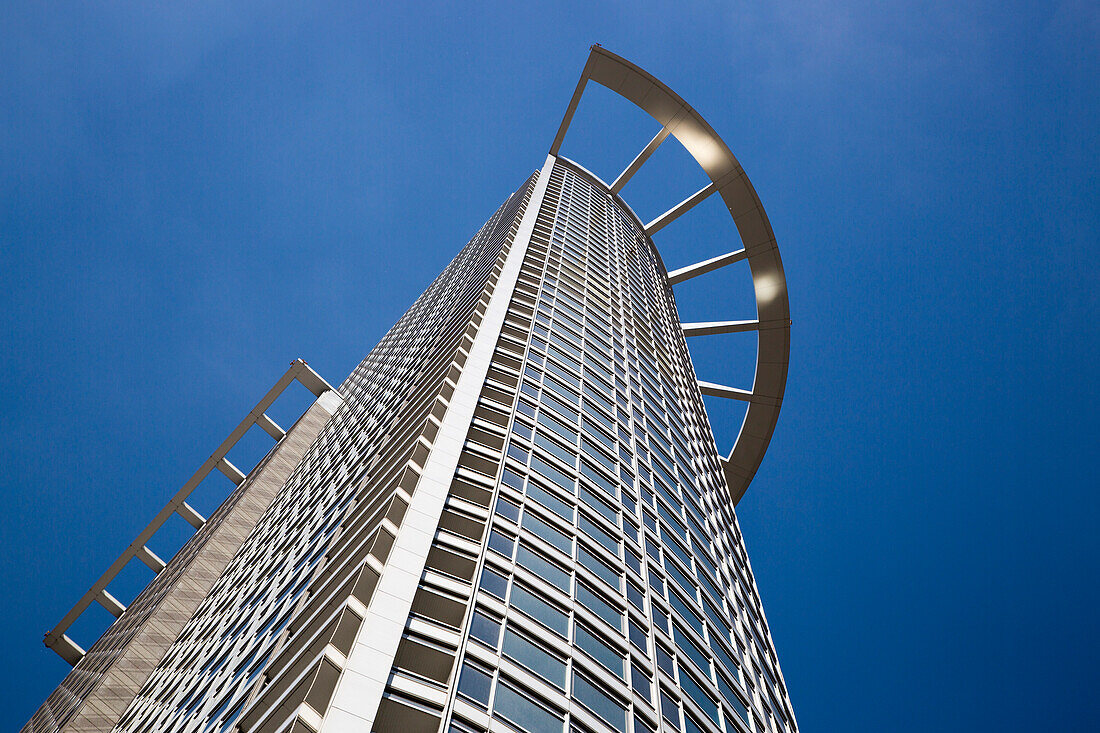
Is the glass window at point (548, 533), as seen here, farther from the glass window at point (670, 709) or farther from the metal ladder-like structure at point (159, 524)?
the metal ladder-like structure at point (159, 524)

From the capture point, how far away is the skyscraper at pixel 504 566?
16312mm

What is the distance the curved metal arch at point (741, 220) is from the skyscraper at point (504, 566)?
14.1m

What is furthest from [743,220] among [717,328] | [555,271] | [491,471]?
[491,471]

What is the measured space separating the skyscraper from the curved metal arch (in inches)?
556

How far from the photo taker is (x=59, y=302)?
153 meters

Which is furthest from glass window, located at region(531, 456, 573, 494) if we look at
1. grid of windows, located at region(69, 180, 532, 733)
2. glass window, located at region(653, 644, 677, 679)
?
glass window, located at region(653, 644, 677, 679)

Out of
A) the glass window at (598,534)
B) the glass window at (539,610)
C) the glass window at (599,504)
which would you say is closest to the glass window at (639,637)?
the glass window at (539,610)

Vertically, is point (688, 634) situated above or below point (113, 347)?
below

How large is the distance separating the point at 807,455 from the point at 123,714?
137 m

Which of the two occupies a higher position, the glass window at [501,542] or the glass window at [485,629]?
the glass window at [501,542]

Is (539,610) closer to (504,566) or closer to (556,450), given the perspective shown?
(504,566)

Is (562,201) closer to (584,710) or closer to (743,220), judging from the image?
(743,220)

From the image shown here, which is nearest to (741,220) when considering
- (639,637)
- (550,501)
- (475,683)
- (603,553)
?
(550,501)

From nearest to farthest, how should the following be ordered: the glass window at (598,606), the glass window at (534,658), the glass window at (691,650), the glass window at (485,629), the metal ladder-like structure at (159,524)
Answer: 1. the glass window at (485,629)
2. the glass window at (534,658)
3. the glass window at (598,606)
4. the glass window at (691,650)
5. the metal ladder-like structure at (159,524)
